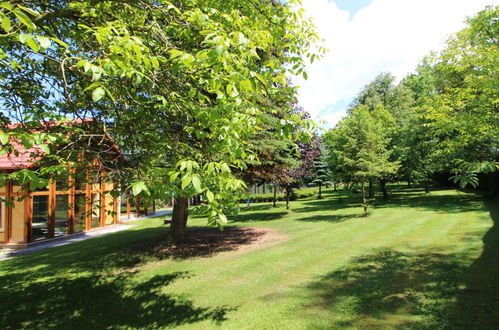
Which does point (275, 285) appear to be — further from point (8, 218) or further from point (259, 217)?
point (259, 217)

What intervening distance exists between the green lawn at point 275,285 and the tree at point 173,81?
2.80 metres

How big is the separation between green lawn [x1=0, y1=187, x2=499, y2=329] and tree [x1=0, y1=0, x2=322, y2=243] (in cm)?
280

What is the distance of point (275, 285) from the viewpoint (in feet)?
21.2

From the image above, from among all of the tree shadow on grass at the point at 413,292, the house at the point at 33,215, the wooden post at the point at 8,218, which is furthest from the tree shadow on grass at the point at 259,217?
the wooden post at the point at 8,218

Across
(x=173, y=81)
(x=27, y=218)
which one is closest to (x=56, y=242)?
(x=27, y=218)

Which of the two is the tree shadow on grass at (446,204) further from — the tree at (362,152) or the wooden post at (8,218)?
the wooden post at (8,218)

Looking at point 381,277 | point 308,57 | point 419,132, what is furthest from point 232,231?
point 419,132

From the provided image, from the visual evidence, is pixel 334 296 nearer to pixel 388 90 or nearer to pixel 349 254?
pixel 349 254

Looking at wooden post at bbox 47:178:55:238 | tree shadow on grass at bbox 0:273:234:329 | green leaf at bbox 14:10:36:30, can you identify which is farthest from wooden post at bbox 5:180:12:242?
green leaf at bbox 14:10:36:30

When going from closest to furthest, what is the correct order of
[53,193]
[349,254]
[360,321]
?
[360,321], [349,254], [53,193]

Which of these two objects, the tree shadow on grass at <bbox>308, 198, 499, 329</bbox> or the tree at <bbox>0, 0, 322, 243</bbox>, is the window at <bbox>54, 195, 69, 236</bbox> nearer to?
the tree at <bbox>0, 0, 322, 243</bbox>

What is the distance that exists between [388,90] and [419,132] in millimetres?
13849

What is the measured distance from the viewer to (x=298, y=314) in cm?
500

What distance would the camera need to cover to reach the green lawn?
4934 millimetres
